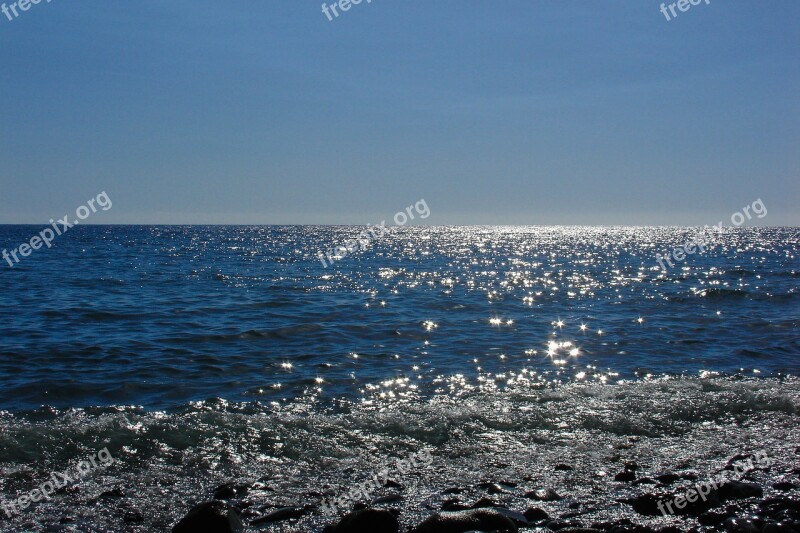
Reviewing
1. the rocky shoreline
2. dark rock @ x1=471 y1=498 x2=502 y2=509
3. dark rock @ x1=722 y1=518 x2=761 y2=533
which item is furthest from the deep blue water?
dark rock @ x1=722 y1=518 x2=761 y2=533

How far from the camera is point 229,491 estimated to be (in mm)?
8828

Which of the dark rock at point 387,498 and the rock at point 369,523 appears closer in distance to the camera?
the rock at point 369,523

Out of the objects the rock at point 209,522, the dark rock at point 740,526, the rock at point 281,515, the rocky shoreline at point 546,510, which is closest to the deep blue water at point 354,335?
the rocky shoreline at point 546,510

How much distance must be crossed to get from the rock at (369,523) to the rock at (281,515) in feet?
2.85

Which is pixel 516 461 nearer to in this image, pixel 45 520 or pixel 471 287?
pixel 45 520

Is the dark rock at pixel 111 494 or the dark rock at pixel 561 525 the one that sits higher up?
the dark rock at pixel 561 525

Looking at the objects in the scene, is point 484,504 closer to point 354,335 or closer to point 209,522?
point 209,522

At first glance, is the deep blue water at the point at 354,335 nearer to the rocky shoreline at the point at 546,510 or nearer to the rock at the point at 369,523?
the rocky shoreline at the point at 546,510

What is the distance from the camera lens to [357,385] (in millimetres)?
15430

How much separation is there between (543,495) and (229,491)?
4843 mm

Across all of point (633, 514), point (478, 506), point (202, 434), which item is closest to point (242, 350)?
point (202, 434)

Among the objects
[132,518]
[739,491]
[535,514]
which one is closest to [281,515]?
[132,518]

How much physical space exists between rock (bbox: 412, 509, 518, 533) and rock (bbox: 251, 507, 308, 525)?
1.78m

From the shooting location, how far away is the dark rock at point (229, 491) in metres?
8.73
